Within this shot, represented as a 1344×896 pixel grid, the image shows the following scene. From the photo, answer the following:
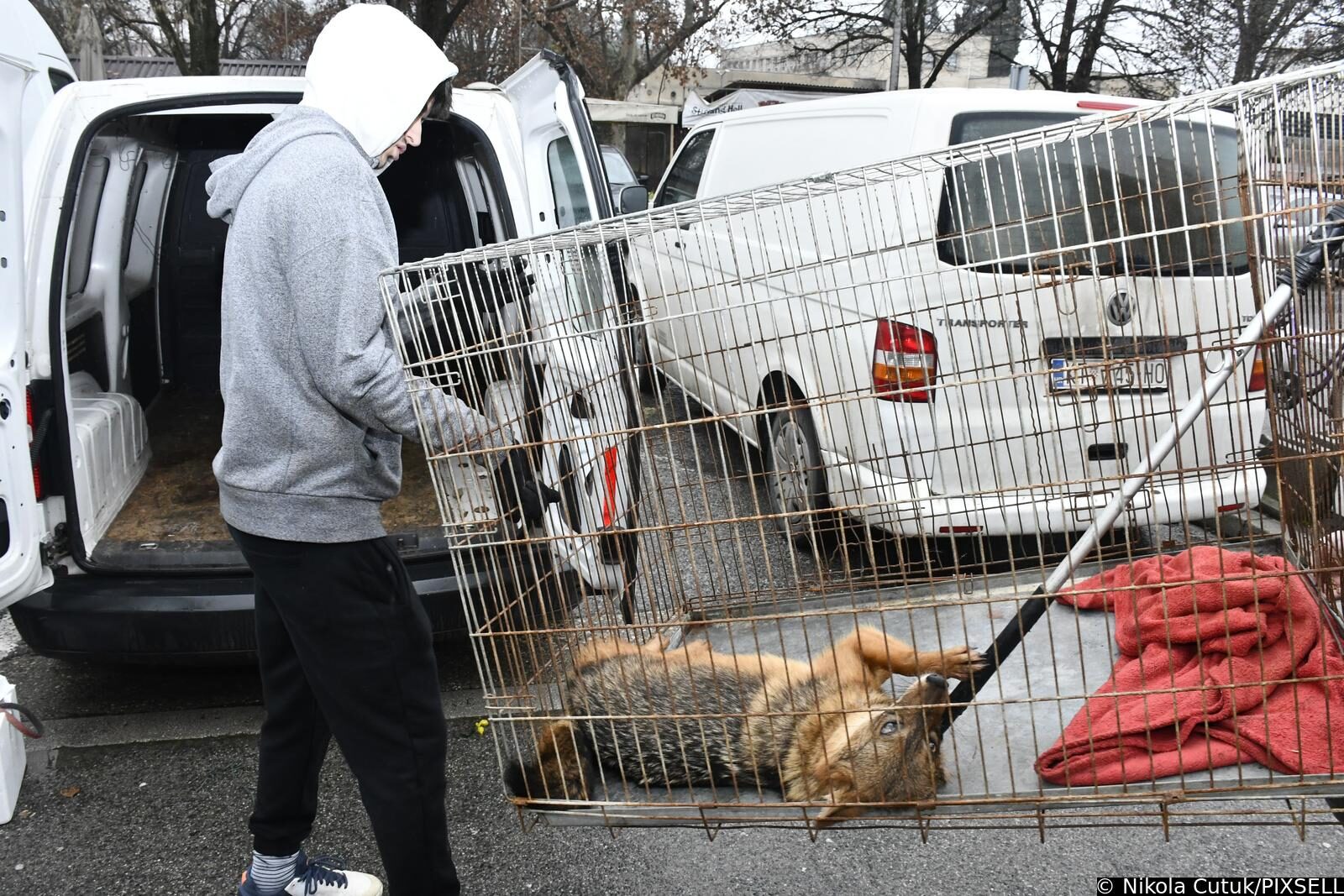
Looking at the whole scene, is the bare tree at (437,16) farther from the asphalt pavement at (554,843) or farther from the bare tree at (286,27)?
the bare tree at (286,27)

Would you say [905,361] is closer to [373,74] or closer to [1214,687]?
[1214,687]

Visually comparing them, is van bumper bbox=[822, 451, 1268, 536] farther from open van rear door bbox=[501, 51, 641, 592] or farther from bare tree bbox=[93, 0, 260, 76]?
bare tree bbox=[93, 0, 260, 76]

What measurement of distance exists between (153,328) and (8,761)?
2796mm

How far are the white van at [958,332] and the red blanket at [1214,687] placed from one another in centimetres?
22

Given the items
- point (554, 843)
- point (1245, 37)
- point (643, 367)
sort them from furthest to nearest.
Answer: point (1245, 37)
point (554, 843)
point (643, 367)

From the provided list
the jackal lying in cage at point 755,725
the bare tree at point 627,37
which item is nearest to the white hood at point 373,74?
the jackal lying in cage at point 755,725

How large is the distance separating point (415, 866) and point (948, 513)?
1.61 meters

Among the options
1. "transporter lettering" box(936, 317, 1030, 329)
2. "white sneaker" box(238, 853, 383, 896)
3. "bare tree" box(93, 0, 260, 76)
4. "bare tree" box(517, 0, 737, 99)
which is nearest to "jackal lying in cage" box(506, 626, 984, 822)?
"white sneaker" box(238, 853, 383, 896)

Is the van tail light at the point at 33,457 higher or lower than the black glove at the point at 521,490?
higher

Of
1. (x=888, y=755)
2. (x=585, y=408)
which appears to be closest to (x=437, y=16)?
(x=585, y=408)

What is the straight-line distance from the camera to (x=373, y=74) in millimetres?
2197

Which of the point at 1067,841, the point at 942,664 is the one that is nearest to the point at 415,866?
the point at 942,664

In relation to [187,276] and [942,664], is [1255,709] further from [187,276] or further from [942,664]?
[187,276]

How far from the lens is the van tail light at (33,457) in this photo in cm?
319
